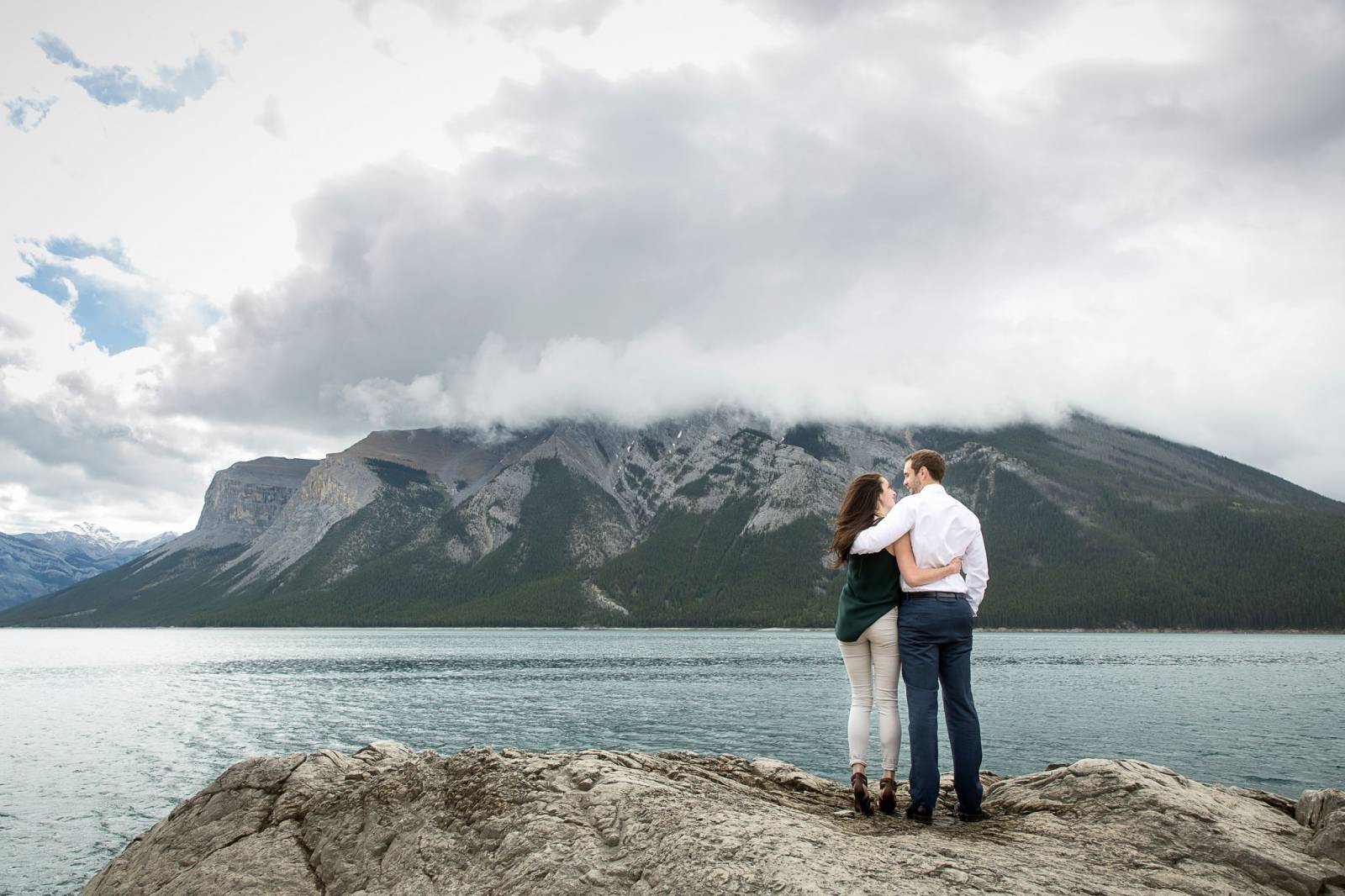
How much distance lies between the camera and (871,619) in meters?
8.38

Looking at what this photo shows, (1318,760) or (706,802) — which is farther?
(1318,760)

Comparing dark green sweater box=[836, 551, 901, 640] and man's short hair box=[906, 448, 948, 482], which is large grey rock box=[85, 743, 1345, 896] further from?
man's short hair box=[906, 448, 948, 482]

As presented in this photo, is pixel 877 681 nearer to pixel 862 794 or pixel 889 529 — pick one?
pixel 862 794

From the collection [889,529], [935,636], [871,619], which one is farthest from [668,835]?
[889,529]

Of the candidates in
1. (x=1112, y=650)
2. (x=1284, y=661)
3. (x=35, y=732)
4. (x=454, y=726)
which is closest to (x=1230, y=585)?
(x=1112, y=650)

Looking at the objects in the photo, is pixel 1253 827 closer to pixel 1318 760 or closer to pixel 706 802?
pixel 706 802

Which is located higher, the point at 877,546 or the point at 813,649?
the point at 877,546

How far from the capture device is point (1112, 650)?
12456cm

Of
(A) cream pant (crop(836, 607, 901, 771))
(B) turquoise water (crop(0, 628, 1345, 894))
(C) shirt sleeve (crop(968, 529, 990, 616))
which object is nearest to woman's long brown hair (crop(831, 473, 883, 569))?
(A) cream pant (crop(836, 607, 901, 771))

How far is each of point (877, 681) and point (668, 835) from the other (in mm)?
2843

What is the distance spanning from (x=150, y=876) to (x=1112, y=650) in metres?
139

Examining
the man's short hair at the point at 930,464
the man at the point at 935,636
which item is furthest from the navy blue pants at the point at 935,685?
the man's short hair at the point at 930,464

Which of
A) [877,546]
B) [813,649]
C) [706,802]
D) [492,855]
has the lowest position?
[813,649]

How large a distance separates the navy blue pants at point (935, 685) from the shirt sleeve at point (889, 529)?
0.68 metres
